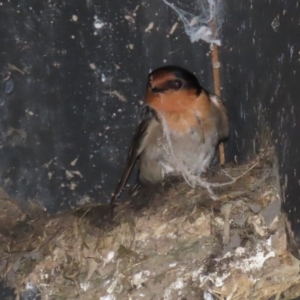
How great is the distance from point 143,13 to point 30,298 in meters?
1.15

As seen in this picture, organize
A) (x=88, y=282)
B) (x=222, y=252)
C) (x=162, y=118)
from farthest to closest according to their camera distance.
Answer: (x=162, y=118)
(x=88, y=282)
(x=222, y=252)

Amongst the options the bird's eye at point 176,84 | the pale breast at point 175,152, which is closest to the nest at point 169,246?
the pale breast at point 175,152

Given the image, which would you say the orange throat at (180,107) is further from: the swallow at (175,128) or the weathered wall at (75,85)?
the weathered wall at (75,85)

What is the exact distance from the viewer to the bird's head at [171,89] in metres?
3.08

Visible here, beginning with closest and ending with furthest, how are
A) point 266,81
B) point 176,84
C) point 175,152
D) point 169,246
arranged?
point 266,81 → point 169,246 → point 176,84 → point 175,152

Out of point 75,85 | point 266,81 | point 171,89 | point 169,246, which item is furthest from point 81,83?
point 266,81

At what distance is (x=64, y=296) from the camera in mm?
2932

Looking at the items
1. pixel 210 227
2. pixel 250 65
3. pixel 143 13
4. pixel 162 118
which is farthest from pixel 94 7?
pixel 210 227

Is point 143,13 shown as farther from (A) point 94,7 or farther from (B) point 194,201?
(B) point 194,201

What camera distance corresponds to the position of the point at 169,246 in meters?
2.82

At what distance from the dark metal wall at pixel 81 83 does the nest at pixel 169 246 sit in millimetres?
191

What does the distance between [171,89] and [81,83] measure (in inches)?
14.5

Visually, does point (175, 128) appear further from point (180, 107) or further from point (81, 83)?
point (81, 83)

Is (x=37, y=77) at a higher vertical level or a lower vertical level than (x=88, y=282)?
higher
